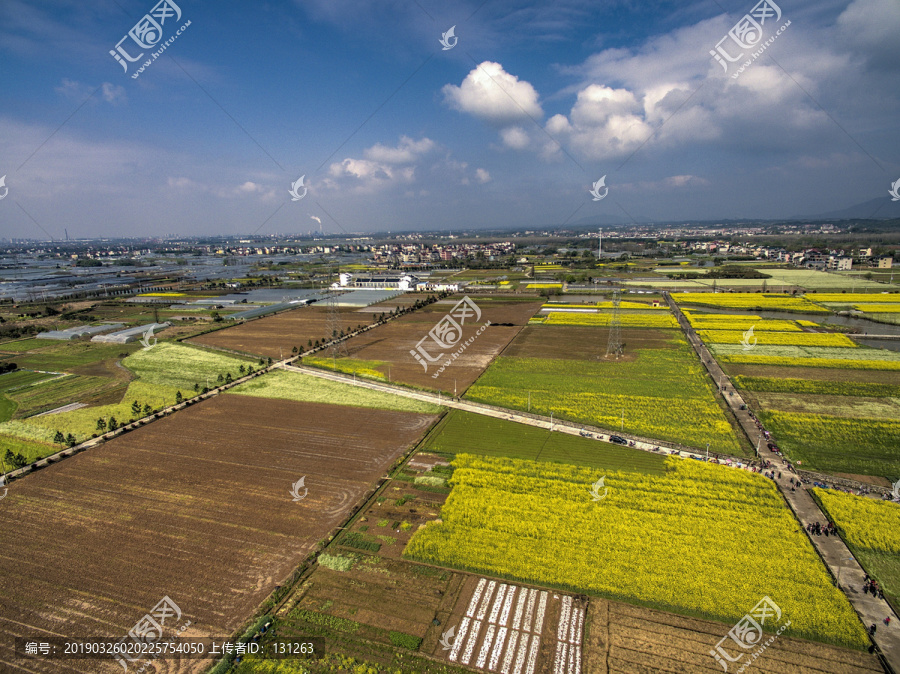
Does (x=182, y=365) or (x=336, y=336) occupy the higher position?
(x=336, y=336)

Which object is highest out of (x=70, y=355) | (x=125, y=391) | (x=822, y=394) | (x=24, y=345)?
(x=24, y=345)

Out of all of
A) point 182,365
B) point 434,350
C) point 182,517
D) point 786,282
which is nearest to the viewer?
point 182,517

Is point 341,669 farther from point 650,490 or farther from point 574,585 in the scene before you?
point 650,490

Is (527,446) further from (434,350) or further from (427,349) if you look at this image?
(427,349)

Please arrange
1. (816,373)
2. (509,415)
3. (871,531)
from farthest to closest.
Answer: (816,373) < (509,415) < (871,531)

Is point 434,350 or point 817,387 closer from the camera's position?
point 817,387

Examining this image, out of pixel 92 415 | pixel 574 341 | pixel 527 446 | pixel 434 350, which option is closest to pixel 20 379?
pixel 92 415

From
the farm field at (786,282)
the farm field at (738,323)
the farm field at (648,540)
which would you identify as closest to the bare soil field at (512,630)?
the farm field at (648,540)

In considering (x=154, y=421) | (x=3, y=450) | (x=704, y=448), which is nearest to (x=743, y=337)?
(x=704, y=448)
